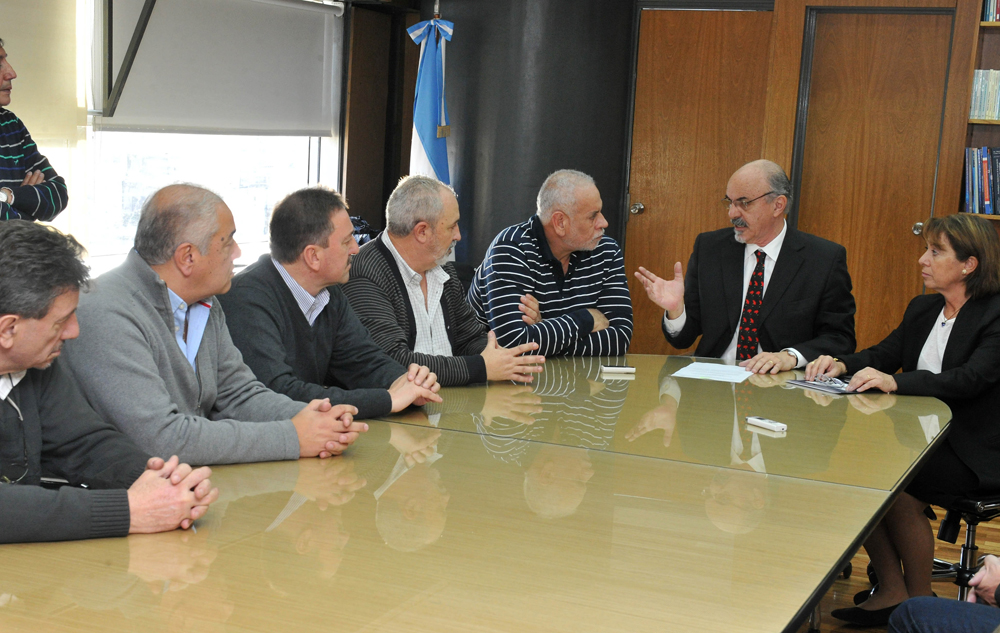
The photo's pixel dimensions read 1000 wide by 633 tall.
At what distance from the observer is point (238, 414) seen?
2264 millimetres

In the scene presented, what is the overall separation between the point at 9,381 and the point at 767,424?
174cm

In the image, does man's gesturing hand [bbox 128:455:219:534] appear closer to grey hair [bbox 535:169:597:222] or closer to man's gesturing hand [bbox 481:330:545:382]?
man's gesturing hand [bbox 481:330:545:382]

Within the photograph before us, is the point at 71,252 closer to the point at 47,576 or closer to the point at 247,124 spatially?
the point at 47,576

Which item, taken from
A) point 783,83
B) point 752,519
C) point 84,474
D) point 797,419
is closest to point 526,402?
point 797,419

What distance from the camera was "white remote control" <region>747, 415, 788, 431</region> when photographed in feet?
8.18

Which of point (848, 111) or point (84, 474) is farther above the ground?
point (848, 111)

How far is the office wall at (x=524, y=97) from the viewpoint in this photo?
5371 millimetres

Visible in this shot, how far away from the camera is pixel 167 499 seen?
5.23 ft

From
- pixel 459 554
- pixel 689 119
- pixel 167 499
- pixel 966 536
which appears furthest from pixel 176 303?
pixel 689 119

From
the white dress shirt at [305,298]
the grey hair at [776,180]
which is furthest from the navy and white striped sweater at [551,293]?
the white dress shirt at [305,298]

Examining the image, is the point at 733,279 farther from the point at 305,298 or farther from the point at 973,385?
the point at 305,298

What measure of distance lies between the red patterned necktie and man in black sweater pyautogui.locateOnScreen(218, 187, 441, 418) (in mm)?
1493

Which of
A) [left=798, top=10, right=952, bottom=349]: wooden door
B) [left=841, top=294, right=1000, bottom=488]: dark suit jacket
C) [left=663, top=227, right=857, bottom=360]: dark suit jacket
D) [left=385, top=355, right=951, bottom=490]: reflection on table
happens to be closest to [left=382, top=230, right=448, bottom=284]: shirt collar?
[left=385, top=355, right=951, bottom=490]: reflection on table

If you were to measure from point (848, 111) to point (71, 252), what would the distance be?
4.59 metres
